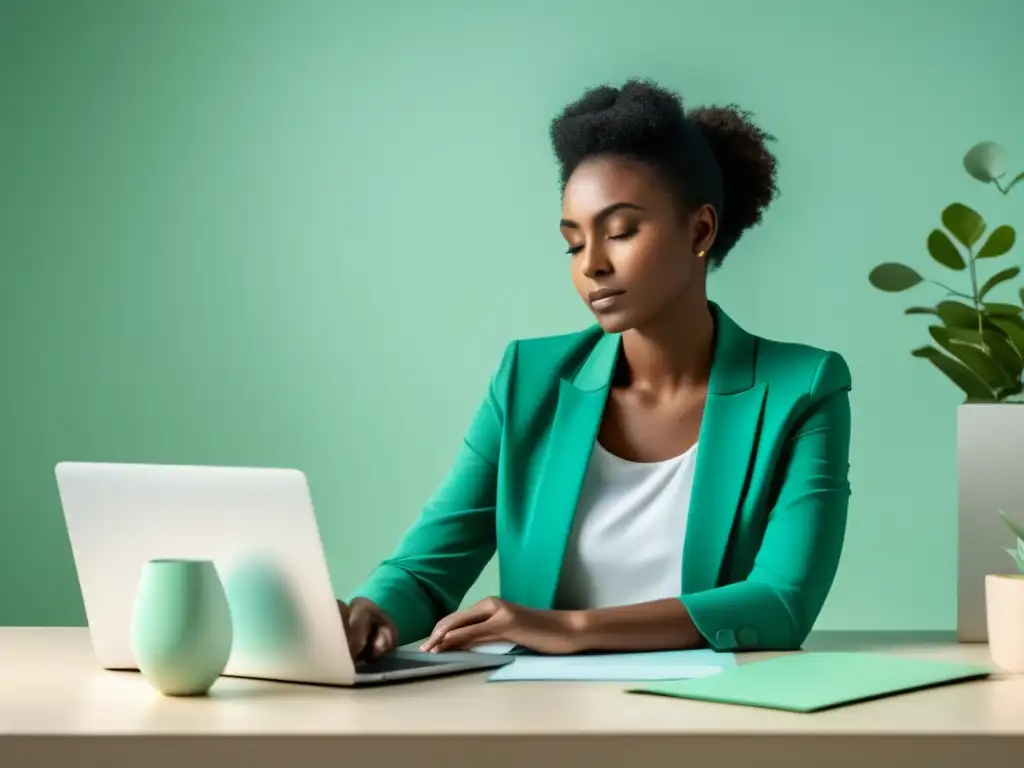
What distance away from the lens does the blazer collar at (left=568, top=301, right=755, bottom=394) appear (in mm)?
1729

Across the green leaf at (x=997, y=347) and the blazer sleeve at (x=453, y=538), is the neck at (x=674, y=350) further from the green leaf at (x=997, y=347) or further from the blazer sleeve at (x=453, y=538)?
the green leaf at (x=997, y=347)

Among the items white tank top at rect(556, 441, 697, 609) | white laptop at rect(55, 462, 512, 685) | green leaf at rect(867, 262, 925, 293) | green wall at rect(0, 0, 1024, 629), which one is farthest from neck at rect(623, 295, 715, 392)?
green wall at rect(0, 0, 1024, 629)

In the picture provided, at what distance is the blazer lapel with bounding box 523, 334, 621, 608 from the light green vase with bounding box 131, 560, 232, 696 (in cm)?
68

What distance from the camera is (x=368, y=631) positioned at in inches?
51.6

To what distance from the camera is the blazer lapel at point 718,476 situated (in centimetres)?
165

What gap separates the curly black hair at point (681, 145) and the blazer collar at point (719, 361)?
0.15 metres

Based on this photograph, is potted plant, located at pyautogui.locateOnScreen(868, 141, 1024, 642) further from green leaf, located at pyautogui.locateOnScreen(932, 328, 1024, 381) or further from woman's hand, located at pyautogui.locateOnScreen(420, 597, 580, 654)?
woman's hand, located at pyautogui.locateOnScreen(420, 597, 580, 654)

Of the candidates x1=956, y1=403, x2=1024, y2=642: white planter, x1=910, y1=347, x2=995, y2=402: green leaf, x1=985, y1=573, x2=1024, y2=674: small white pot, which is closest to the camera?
x1=985, y1=573, x2=1024, y2=674: small white pot

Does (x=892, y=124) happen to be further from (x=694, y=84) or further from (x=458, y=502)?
(x=458, y=502)

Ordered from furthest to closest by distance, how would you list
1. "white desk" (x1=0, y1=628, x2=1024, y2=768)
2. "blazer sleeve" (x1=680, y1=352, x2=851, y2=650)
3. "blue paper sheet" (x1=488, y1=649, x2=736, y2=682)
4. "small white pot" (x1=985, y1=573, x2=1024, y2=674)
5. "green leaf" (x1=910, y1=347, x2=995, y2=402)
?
1. "green leaf" (x1=910, y1=347, x2=995, y2=402)
2. "blazer sleeve" (x1=680, y1=352, x2=851, y2=650)
3. "small white pot" (x1=985, y1=573, x2=1024, y2=674)
4. "blue paper sheet" (x1=488, y1=649, x2=736, y2=682)
5. "white desk" (x1=0, y1=628, x2=1024, y2=768)

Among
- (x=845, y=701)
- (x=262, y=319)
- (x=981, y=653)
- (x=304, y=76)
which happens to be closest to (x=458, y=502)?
(x=981, y=653)

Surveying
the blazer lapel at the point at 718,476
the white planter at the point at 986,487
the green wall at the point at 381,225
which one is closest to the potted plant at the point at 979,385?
the white planter at the point at 986,487

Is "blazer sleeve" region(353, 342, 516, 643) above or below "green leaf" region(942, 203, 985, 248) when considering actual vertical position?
below

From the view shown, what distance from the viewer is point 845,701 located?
99cm
